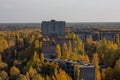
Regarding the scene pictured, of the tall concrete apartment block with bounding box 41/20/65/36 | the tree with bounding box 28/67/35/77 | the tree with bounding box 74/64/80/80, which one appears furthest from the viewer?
the tall concrete apartment block with bounding box 41/20/65/36

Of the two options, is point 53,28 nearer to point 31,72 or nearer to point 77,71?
point 31,72

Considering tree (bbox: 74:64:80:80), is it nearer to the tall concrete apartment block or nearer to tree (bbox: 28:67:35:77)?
tree (bbox: 28:67:35:77)

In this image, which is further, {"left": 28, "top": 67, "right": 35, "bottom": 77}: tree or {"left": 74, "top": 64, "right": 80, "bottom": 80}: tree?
{"left": 28, "top": 67, "right": 35, "bottom": 77}: tree

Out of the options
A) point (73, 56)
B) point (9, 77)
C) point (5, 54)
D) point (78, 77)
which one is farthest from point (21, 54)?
point (78, 77)

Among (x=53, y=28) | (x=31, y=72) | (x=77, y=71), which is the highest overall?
(x=53, y=28)

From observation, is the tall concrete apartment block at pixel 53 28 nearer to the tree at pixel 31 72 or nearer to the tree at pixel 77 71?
the tree at pixel 31 72

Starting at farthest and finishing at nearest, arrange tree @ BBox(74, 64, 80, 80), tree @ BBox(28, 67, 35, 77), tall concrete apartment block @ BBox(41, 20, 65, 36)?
tall concrete apartment block @ BBox(41, 20, 65, 36)
tree @ BBox(28, 67, 35, 77)
tree @ BBox(74, 64, 80, 80)

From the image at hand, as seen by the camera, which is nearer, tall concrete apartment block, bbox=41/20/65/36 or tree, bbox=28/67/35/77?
tree, bbox=28/67/35/77

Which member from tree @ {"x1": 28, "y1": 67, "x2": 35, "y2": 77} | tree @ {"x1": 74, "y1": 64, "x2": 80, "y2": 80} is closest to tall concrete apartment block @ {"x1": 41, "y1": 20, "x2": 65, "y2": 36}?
tree @ {"x1": 28, "y1": 67, "x2": 35, "y2": 77}

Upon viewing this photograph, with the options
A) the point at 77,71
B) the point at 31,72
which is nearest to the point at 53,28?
the point at 31,72

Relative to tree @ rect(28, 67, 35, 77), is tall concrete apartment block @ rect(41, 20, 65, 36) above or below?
above
